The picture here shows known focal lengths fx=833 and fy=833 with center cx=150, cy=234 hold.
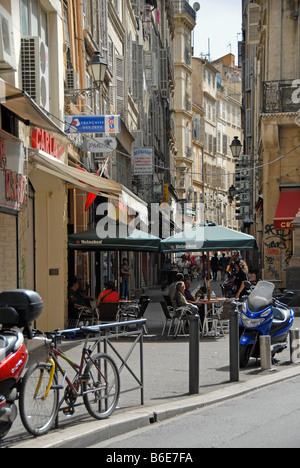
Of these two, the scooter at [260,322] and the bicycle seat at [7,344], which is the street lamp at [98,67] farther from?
the bicycle seat at [7,344]

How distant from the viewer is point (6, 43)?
12.0m

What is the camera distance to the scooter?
12617 mm

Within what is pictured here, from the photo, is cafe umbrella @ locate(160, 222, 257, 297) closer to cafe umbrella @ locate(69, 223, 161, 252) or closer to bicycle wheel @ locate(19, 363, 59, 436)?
cafe umbrella @ locate(69, 223, 161, 252)

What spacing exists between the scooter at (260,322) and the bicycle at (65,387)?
14.5 ft

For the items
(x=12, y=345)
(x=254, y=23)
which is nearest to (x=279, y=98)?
(x=254, y=23)

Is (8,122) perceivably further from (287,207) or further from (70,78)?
(287,207)

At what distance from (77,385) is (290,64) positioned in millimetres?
25969

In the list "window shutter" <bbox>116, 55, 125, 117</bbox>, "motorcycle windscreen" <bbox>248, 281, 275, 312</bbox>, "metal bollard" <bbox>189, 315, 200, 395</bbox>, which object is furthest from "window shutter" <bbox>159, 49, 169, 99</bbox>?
"metal bollard" <bbox>189, 315, 200, 395</bbox>

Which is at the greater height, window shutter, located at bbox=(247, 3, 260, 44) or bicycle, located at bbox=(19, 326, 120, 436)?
window shutter, located at bbox=(247, 3, 260, 44)

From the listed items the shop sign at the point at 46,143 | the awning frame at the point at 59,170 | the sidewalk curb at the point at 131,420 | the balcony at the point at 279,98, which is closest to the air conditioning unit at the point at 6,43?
the awning frame at the point at 59,170

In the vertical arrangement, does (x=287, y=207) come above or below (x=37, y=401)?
above

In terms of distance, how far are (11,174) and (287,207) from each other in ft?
63.2

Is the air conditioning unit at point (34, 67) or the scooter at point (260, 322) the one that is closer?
the scooter at point (260, 322)

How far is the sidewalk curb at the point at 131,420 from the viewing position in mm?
7079
